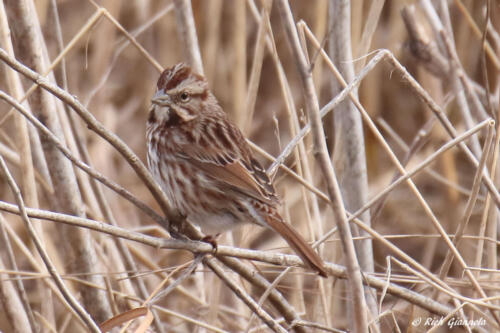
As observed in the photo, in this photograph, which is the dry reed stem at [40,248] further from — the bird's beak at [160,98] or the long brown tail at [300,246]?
the bird's beak at [160,98]

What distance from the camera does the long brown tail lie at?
2.19 meters

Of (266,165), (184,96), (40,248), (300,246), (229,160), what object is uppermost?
(184,96)

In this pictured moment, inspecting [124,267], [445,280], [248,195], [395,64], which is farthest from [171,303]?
[395,64]

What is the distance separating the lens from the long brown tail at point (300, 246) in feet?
7.19

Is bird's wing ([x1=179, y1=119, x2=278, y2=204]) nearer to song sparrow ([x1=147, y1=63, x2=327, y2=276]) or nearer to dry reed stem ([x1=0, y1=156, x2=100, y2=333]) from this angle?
song sparrow ([x1=147, y1=63, x2=327, y2=276])

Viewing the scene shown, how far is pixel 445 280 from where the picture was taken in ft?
8.01

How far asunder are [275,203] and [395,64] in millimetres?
639

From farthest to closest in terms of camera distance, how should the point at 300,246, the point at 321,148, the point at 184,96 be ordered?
the point at 184,96, the point at 300,246, the point at 321,148

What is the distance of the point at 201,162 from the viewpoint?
9.20ft

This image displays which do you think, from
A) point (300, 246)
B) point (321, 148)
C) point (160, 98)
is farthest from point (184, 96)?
point (321, 148)

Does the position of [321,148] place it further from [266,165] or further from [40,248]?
[266,165]

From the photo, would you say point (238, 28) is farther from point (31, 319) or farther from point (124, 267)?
point (31, 319)

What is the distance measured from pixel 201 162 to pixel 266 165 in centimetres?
229

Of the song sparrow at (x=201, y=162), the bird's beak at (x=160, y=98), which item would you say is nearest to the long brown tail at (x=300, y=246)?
the song sparrow at (x=201, y=162)
